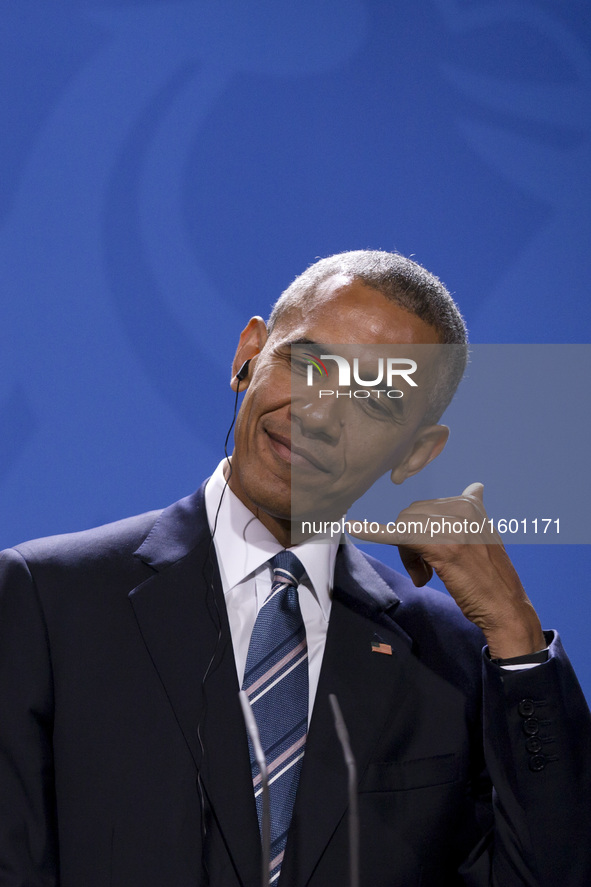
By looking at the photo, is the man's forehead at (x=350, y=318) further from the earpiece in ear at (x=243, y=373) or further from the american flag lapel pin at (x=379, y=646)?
the american flag lapel pin at (x=379, y=646)

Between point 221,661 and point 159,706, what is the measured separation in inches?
4.5

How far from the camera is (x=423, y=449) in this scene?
1656 mm

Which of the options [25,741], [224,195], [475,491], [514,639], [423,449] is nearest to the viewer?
[25,741]

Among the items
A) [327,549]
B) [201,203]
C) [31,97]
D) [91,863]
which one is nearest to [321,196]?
[201,203]

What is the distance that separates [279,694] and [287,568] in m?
0.20

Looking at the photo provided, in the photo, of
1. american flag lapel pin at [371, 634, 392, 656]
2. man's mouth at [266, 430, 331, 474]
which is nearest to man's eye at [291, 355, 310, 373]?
man's mouth at [266, 430, 331, 474]

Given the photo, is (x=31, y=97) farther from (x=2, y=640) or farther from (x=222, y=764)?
(x=222, y=764)

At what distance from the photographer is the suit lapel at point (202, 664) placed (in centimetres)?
132

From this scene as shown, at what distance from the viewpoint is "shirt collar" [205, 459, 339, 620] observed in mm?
1490

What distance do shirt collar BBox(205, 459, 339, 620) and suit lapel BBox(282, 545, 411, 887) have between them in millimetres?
49

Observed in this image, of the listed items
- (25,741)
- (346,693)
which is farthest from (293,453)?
(25,741)

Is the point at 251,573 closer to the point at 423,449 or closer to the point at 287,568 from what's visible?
the point at 287,568

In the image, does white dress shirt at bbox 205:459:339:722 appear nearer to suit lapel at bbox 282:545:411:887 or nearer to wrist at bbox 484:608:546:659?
suit lapel at bbox 282:545:411:887

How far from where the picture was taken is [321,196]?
206cm
